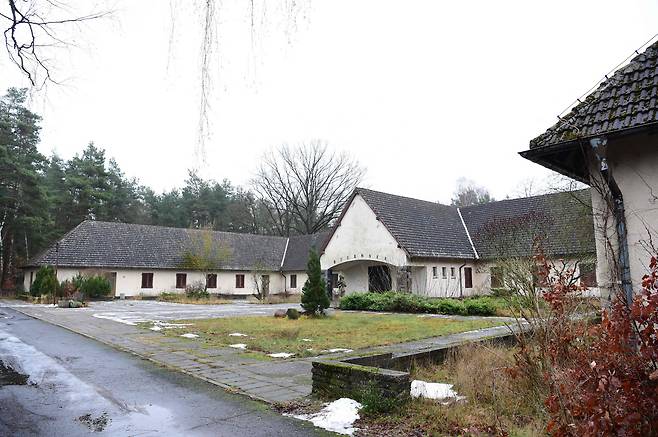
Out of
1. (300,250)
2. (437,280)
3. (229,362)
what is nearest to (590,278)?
(229,362)

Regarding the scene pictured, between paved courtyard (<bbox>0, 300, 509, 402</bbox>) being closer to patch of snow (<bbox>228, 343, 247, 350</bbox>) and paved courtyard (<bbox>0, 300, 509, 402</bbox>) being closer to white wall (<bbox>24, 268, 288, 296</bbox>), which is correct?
patch of snow (<bbox>228, 343, 247, 350</bbox>)

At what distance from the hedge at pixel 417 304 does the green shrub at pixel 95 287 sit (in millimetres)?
19457

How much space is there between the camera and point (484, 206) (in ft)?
110

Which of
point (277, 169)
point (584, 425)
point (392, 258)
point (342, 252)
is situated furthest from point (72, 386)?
point (277, 169)

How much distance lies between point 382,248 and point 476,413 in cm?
2186

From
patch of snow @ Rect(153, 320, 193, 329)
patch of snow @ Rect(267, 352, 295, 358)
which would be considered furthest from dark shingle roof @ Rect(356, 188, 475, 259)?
patch of snow @ Rect(267, 352, 295, 358)

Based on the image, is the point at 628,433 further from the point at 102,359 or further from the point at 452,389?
the point at 102,359

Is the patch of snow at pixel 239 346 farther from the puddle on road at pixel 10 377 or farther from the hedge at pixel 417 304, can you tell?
the hedge at pixel 417 304

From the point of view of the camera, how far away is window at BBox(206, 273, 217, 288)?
136ft

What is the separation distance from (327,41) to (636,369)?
3.40 meters

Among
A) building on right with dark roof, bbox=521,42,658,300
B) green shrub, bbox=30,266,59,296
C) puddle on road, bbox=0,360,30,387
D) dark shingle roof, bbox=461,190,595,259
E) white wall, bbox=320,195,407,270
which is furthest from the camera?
green shrub, bbox=30,266,59,296

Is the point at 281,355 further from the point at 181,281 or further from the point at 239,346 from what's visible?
the point at 181,281

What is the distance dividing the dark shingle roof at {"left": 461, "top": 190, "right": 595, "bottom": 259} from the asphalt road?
1892 cm

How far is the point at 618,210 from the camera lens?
6.46 metres
